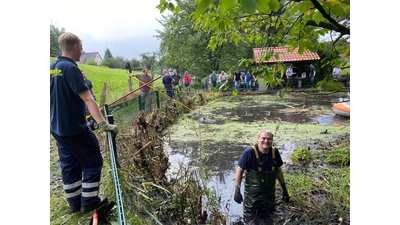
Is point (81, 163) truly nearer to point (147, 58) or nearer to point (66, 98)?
point (66, 98)

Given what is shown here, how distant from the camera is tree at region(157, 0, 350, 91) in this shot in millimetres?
1213

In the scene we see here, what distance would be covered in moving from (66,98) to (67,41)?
477 millimetres

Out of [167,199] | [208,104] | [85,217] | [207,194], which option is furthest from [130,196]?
[208,104]

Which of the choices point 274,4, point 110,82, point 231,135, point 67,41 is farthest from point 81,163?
point 110,82

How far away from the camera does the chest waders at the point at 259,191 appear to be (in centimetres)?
304

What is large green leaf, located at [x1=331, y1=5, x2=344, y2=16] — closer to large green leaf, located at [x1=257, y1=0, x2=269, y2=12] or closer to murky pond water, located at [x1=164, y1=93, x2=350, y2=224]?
large green leaf, located at [x1=257, y1=0, x2=269, y2=12]

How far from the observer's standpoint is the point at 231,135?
23.2 feet

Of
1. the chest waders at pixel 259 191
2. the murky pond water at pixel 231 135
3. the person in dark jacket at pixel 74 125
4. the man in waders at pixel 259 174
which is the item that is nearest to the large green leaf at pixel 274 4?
the person in dark jacket at pixel 74 125

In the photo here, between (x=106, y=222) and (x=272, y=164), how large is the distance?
5.96 ft

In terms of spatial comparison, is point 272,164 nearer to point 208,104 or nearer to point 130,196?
point 130,196

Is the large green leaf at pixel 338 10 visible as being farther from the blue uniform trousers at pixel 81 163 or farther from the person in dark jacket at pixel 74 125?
the blue uniform trousers at pixel 81 163

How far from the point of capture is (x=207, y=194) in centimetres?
343

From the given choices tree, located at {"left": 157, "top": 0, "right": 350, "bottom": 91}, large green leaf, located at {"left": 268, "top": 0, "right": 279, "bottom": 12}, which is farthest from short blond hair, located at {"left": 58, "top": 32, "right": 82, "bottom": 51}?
large green leaf, located at {"left": 268, "top": 0, "right": 279, "bottom": 12}

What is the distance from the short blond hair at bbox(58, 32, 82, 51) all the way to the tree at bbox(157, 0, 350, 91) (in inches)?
32.0
